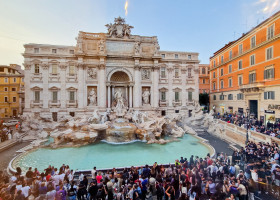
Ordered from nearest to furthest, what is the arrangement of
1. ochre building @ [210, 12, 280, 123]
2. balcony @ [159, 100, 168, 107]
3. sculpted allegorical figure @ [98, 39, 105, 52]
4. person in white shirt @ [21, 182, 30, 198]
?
person in white shirt @ [21, 182, 30, 198], ochre building @ [210, 12, 280, 123], sculpted allegorical figure @ [98, 39, 105, 52], balcony @ [159, 100, 168, 107]

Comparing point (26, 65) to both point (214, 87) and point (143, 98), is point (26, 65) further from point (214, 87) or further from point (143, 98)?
point (214, 87)

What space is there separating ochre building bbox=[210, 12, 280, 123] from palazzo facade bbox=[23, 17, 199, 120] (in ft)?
31.1

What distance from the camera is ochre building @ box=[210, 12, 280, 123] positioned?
15859 mm

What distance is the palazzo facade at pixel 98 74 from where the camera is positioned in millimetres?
20609

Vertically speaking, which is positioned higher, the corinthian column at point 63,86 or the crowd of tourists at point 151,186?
the corinthian column at point 63,86

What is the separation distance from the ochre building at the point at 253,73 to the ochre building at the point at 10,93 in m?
41.7

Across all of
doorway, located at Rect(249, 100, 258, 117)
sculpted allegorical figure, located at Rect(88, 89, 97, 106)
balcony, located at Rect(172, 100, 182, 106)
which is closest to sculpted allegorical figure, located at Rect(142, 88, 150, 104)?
balcony, located at Rect(172, 100, 182, 106)

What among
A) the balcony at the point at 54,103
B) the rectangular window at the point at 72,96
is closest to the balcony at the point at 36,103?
the balcony at the point at 54,103

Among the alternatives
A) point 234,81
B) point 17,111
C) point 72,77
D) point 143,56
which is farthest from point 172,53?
point 17,111

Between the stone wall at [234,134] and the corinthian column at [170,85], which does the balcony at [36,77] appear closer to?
the corinthian column at [170,85]

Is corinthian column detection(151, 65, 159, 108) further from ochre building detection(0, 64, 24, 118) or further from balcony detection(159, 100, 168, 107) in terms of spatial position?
ochre building detection(0, 64, 24, 118)

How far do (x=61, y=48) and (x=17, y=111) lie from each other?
2169 cm

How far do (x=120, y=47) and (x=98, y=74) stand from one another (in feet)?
18.2

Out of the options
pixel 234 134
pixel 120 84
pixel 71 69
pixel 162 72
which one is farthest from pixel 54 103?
pixel 234 134
